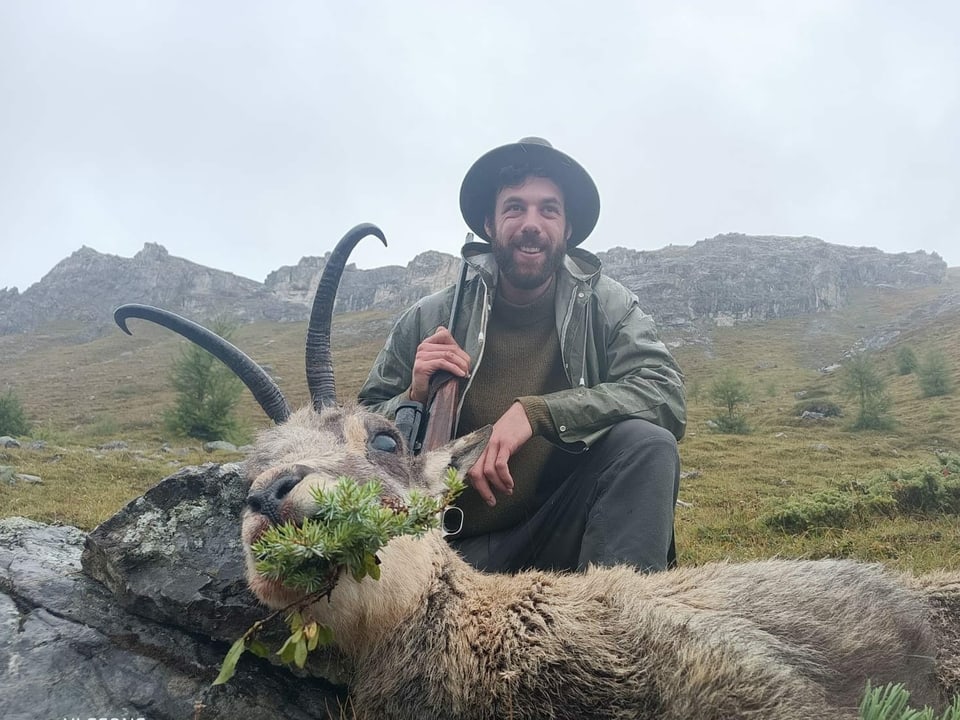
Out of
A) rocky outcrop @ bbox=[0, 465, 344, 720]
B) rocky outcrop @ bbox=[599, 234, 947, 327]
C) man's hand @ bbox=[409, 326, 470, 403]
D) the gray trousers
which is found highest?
rocky outcrop @ bbox=[599, 234, 947, 327]

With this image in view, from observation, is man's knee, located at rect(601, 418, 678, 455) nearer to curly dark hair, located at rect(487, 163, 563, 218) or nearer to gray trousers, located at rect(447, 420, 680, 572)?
gray trousers, located at rect(447, 420, 680, 572)

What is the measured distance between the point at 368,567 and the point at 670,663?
1702 mm

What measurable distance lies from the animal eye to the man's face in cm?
238

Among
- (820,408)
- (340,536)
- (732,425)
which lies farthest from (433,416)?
(820,408)

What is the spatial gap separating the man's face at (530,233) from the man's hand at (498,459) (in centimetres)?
186

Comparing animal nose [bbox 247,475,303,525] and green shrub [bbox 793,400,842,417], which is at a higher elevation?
animal nose [bbox 247,475,303,525]

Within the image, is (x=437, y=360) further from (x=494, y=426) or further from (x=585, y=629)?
(x=585, y=629)

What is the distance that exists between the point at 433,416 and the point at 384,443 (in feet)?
2.70

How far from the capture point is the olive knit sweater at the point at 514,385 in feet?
18.3

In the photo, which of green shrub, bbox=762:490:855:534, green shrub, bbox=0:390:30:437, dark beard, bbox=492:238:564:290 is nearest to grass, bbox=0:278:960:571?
green shrub, bbox=762:490:855:534

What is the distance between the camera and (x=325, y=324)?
16.5 ft

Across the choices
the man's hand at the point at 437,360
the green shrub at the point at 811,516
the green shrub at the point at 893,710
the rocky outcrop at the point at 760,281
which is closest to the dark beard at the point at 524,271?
the man's hand at the point at 437,360

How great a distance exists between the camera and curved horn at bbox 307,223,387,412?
494 cm

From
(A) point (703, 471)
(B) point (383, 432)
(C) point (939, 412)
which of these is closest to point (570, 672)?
(B) point (383, 432)
